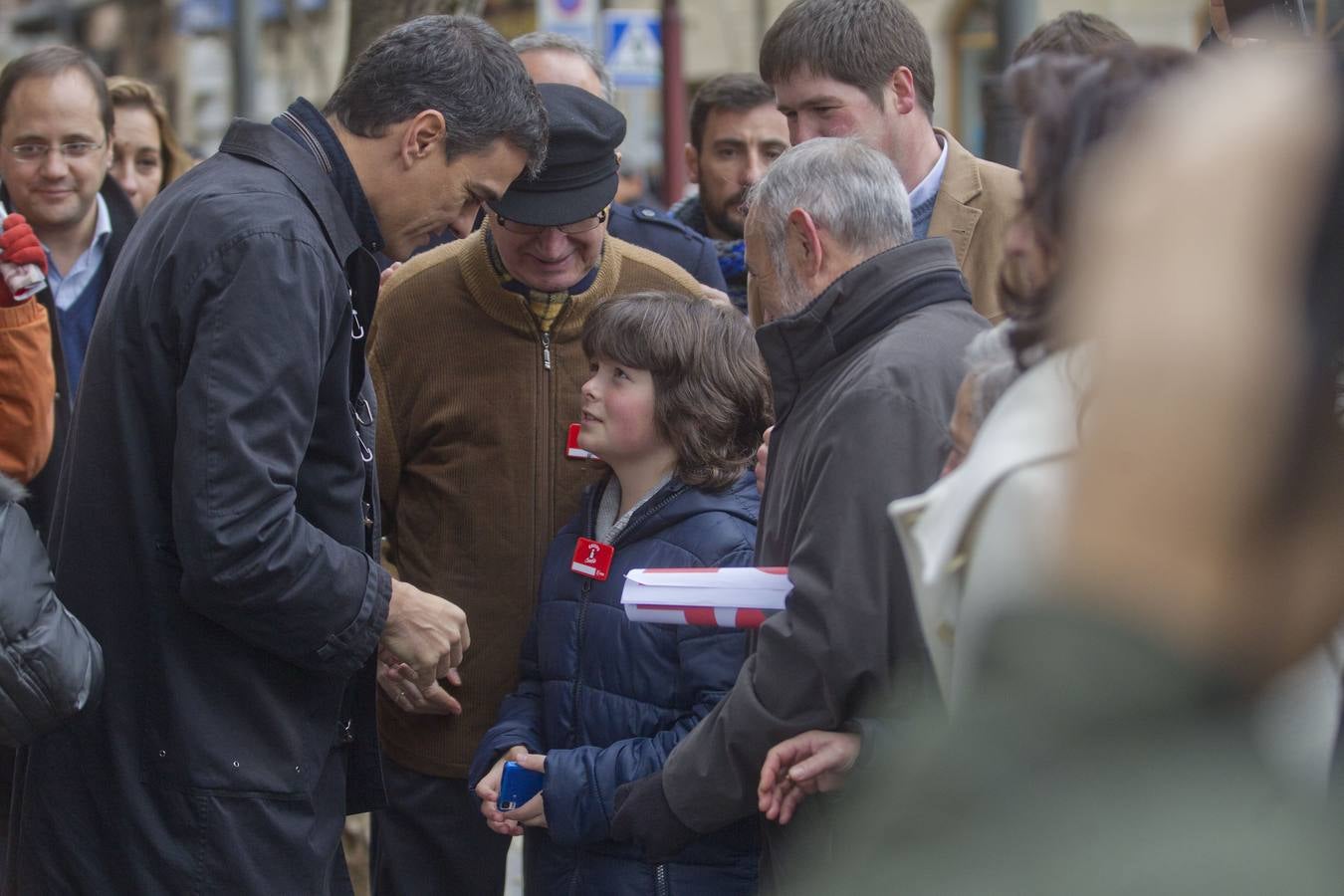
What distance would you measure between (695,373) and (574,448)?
0.43 m

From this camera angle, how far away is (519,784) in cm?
322

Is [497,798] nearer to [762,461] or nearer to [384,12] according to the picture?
[762,461]

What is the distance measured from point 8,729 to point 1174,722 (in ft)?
7.28

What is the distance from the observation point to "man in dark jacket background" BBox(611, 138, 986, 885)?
8.10 ft

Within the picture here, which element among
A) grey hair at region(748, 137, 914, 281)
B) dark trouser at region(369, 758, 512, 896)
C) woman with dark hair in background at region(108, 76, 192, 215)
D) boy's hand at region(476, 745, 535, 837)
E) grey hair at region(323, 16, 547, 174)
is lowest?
dark trouser at region(369, 758, 512, 896)

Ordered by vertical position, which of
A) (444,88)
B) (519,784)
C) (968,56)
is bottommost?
(968,56)

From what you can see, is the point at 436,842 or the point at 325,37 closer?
the point at 436,842

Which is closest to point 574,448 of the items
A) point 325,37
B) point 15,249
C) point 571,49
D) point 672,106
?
point 15,249

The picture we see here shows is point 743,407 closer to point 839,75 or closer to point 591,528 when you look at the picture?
point 591,528

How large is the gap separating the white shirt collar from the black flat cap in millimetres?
707

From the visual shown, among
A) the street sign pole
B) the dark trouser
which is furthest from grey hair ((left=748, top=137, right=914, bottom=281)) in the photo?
the street sign pole

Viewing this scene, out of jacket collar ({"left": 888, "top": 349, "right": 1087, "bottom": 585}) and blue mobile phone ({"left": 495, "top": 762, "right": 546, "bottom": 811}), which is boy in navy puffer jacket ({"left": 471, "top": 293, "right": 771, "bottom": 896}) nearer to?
blue mobile phone ({"left": 495, "top": 762, "right": 546, "bottom": 811})

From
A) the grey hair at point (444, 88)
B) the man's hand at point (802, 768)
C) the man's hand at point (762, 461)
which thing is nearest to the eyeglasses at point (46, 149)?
the grey hair at point (444, 88)

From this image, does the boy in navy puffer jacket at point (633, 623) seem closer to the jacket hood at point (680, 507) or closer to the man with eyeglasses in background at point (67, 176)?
the jacket hood at point (680, 507)
